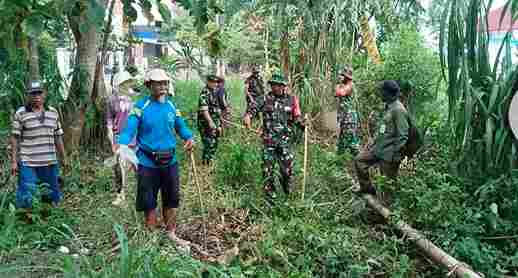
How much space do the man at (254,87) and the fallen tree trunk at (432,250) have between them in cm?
372

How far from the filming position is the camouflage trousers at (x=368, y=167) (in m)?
5.88

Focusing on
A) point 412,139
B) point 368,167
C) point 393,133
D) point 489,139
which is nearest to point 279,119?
point 368,167

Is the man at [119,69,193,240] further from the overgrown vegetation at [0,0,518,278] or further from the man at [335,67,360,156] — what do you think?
the man at [335,67,360,156]

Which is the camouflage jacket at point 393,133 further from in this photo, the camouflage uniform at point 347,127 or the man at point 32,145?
the man at point 32,145

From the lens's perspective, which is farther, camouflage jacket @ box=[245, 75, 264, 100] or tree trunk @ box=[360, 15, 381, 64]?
tree trunk @ box=[360, 15, 381, 64]

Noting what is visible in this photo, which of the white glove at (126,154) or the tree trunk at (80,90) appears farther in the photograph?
the tree trunk at (80,90)

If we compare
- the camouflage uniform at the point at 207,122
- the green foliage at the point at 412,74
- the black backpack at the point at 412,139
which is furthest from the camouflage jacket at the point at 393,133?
the green foliage at the point at 412,74

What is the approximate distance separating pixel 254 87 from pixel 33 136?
14.4 feet

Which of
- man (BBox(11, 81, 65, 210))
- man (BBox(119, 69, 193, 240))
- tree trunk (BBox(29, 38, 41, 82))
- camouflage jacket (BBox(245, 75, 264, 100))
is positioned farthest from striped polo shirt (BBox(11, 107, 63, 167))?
camouflage jacket (BBox(245, 75, 264, 100))

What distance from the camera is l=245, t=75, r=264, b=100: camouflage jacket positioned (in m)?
8.98

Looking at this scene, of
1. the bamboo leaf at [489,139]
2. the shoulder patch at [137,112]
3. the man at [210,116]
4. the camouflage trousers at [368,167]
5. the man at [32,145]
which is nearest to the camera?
the shoulder patch at [137,112]

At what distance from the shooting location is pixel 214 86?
25.1 ft

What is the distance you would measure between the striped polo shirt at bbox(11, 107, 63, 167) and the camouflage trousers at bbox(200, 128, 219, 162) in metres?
2.35

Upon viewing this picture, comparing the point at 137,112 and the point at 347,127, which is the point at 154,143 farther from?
the point at 347,127
